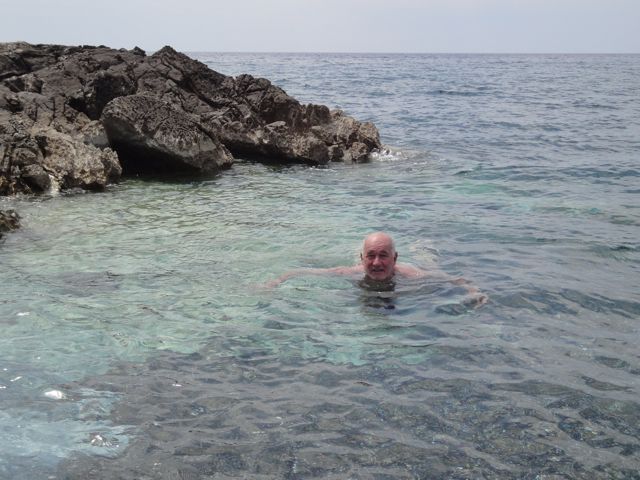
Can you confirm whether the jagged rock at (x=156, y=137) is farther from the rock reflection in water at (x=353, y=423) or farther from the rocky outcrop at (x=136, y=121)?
the rock reflection in water at (x=353, y=423)

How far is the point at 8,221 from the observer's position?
32.5 feet

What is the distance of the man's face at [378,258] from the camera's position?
750 centimetres

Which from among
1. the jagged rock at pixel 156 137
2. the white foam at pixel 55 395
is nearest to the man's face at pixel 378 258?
the white foam at pixel 55 395

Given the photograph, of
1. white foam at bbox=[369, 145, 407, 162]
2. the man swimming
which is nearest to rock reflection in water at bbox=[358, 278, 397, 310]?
the man swimming

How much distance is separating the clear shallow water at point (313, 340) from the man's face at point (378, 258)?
29cm

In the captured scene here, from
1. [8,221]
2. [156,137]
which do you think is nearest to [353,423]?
[8,221]

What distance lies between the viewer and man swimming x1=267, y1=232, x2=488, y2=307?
24.6ft

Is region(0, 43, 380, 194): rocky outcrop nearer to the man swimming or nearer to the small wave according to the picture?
the man swimming

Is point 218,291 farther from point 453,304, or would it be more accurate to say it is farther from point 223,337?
point 453,304

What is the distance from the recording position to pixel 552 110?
2931 centimetres

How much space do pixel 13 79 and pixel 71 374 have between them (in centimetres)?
1420


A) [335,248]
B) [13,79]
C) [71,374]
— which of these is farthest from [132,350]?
[13,79]

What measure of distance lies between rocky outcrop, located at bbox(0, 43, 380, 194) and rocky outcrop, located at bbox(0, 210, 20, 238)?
98.8 inches

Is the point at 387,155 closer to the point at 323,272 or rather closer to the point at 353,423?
the point at 323,272
